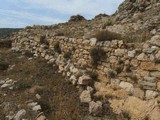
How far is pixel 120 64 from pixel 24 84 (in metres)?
4.47

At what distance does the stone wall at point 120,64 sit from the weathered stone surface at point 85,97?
Result: 59 cm

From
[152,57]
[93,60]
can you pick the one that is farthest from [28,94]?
[152,57]

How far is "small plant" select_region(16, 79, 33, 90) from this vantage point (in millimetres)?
12008

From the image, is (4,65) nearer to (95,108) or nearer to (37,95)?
(37,95)

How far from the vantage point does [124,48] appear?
31.5 feet

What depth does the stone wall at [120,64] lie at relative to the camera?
328 inches

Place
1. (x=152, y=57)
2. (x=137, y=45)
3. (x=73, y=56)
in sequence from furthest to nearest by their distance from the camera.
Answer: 1. (x=73, y=56)
2. (x=137, y=45)
3. (x=152, y=57)

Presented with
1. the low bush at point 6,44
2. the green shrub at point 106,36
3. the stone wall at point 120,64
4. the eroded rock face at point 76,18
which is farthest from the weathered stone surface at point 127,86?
the eroded rock face at point 76,18

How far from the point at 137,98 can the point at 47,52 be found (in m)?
8.23

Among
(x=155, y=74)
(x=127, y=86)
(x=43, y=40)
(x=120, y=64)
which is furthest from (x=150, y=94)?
(x=43, y=40)

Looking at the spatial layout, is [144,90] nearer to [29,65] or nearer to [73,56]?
[73,56]

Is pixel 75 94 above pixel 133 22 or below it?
below

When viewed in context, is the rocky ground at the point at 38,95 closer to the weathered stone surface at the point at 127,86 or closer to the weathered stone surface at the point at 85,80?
the weathered stone surface at the point at 85,80

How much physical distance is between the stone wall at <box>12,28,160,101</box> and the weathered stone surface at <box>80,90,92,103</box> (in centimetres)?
59
